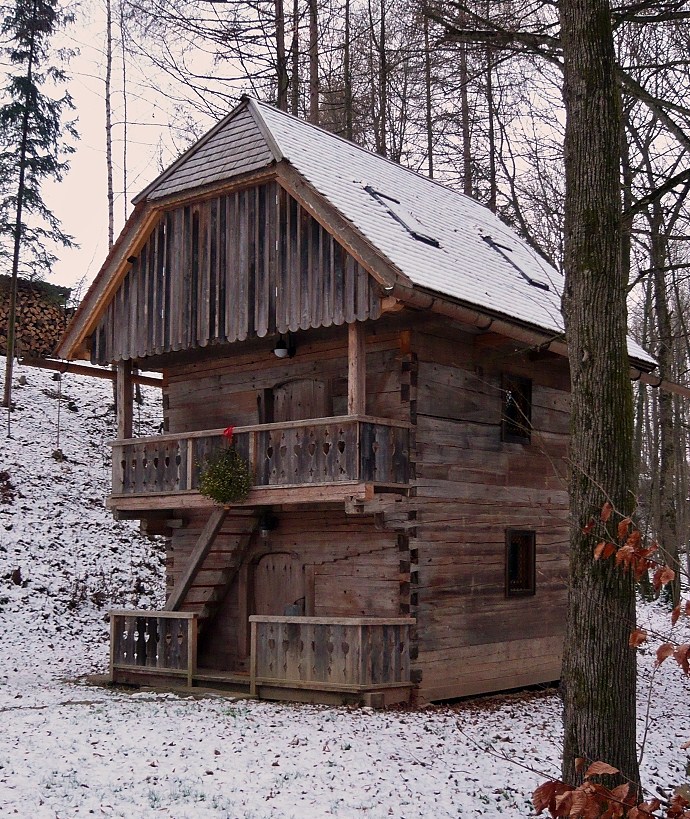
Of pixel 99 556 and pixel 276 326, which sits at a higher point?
pixel 276 326

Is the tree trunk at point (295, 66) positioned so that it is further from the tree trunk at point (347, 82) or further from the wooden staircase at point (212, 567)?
the wooden staircase at point (212, 567)

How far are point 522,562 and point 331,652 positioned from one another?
4807 millimetres

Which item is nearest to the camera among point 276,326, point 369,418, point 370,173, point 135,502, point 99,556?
point 369,418

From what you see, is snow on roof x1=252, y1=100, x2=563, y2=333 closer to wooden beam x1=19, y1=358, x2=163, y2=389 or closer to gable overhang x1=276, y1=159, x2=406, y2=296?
gable overhang x1=276, y1=159, x2=406, y2=296

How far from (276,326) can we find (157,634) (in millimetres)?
5211

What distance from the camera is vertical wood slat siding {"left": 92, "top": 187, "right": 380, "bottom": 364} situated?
1496 centimetres

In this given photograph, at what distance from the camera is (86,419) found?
30.1m

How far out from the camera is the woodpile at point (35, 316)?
108ft

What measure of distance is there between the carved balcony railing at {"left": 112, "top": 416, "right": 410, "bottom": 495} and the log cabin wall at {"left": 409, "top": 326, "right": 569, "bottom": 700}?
933mm

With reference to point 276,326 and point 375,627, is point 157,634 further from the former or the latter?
point 276,326

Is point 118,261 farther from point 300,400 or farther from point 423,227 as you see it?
point 423,227

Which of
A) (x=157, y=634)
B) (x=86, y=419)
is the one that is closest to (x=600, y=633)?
(x=157, y=634)

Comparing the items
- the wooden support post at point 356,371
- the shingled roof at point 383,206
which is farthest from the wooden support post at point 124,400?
the wooden support post at point 356,371

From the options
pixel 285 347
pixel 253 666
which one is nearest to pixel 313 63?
pixel 285 347
